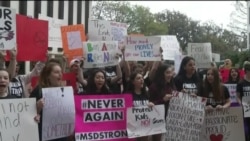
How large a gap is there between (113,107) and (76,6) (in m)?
34.9

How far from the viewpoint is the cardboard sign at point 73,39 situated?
913cm

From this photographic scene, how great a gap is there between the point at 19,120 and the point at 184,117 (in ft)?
8.94

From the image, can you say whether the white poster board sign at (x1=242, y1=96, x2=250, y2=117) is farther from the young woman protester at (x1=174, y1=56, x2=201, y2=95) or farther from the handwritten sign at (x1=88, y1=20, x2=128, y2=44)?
the handwritten sign at (x1=88, y1=20, x2=128, y2=44)

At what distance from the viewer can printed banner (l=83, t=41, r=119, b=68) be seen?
8469 mm

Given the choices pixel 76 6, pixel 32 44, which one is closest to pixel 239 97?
pixel 32 44

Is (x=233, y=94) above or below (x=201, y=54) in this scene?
below

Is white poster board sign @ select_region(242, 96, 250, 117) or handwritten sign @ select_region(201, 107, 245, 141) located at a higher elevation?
white poster board sign @ select_region(242, 96, 250, 117)

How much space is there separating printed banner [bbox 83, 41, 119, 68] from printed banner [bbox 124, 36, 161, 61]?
41cm

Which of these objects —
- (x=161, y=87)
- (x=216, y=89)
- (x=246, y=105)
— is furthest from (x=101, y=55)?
(x=246, y=105)

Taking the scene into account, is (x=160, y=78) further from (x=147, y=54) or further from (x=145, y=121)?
(x=147, y=54)

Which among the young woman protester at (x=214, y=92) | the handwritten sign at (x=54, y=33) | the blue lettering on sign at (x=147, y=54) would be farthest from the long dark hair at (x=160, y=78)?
the handwritten sign at (x=54, y=33)

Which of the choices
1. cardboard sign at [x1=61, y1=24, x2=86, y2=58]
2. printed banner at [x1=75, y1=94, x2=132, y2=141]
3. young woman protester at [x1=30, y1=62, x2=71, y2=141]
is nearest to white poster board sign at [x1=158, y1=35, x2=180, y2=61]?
cardboard sign at [x1=61, y1=24, x2=86, y2=58]

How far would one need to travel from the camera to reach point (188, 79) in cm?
794

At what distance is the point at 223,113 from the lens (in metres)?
7.74
